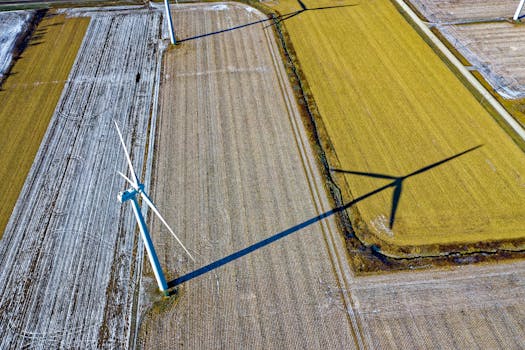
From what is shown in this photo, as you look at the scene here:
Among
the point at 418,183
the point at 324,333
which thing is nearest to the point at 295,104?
the point at 418,183

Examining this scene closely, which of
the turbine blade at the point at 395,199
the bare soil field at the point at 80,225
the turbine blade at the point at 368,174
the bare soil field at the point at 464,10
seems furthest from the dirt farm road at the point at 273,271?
the bare soil field at the point at 464,10

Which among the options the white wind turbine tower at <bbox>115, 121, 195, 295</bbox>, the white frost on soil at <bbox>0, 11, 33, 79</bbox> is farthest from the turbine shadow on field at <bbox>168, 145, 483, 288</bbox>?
the white frost on soil at <bbox>0, 11, 33, 79</bbox>

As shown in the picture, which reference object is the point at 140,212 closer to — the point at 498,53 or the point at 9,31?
the point at 9,31

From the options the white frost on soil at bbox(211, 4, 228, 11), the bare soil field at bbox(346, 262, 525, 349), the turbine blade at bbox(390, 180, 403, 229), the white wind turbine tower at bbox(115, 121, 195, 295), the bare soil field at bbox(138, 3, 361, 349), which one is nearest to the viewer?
the white wind turbine tower at bbox(115, 121, 195, 295)

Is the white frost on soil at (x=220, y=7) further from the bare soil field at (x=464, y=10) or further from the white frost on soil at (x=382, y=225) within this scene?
the white frost on soil at (x=382, y=225)

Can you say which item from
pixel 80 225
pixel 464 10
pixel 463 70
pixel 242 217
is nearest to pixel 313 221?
pixel 242 217

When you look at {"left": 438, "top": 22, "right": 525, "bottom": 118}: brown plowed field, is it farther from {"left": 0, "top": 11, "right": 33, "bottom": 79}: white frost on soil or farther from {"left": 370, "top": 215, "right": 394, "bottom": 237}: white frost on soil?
{"left": 0, "top": 11, "right": 33, "bottom": 79}: white frost on soil

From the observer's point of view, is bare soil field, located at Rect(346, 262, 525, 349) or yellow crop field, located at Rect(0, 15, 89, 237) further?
yellow crop field, located at Rect(0, 15, 89, 237)
